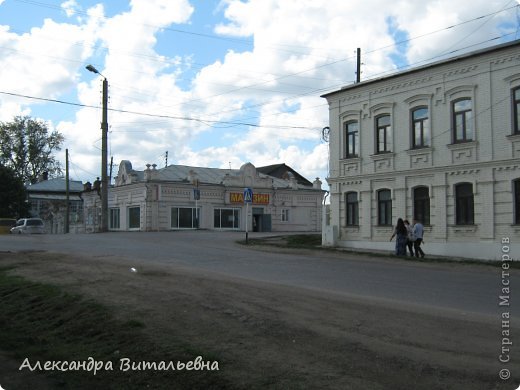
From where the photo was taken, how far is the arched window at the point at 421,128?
87.0 ft

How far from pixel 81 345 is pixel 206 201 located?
148 ft

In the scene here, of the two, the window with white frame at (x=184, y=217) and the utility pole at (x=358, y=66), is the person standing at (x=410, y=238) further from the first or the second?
the window with white frame at (x=184, y=217)

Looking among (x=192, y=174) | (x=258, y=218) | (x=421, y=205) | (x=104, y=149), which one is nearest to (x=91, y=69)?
(x=104, y=149)

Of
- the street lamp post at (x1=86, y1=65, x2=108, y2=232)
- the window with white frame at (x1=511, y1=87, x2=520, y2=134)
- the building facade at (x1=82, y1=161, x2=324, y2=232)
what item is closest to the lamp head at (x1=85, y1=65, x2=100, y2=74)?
the street lamp post at (x1=86, y1=65, x2=108, y2=232)

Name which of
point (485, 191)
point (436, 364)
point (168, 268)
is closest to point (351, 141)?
point (485, 191)

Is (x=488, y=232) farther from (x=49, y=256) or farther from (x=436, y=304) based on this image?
(x=49, y=256)

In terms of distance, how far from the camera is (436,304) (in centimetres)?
1112

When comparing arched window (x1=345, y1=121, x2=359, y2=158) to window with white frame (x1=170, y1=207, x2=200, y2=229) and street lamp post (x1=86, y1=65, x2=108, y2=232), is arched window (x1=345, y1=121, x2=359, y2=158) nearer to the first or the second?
street lamp post (x1=86, y1=65, x2=108, y2=232)

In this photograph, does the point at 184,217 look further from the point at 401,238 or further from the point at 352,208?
the point at 401,238

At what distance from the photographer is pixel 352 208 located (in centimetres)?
3030

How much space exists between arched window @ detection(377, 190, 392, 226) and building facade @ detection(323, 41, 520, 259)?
0.05m

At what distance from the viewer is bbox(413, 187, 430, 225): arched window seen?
1040 inches

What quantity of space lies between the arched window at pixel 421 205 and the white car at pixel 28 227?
32.9 metres

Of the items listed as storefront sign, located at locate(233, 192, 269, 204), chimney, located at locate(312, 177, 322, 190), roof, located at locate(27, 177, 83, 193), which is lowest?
storefront sign, located at locate(233, 192, 269, 204)
